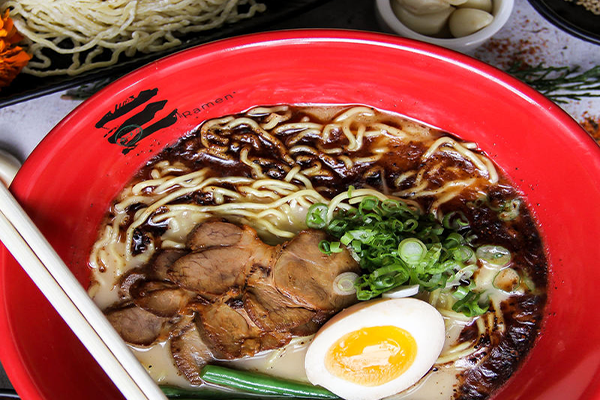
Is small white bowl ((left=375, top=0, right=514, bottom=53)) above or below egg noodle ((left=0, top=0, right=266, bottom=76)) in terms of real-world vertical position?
below

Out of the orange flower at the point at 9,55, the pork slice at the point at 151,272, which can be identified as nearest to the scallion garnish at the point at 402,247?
the pork slice at the point at 151,272

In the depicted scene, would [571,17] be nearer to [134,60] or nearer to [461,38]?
[461,38]

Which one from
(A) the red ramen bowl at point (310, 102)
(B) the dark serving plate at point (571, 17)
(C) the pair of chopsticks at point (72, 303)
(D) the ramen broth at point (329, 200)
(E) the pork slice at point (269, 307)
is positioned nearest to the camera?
(C) the pair of chopsticks at point (72, 303)

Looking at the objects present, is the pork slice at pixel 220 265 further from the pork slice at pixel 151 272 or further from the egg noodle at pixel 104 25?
the egg noodle at pixel 104 25

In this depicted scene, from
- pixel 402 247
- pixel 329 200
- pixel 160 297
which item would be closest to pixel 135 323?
pixel 160 297

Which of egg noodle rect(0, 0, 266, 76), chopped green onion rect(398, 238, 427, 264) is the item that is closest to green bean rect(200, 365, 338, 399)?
chopped green onion rect(398, 238, 427, 264)

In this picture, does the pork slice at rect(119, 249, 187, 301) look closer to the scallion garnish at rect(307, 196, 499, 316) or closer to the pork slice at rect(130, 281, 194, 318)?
the pork slice at rect(130, 281, 194, 318)
